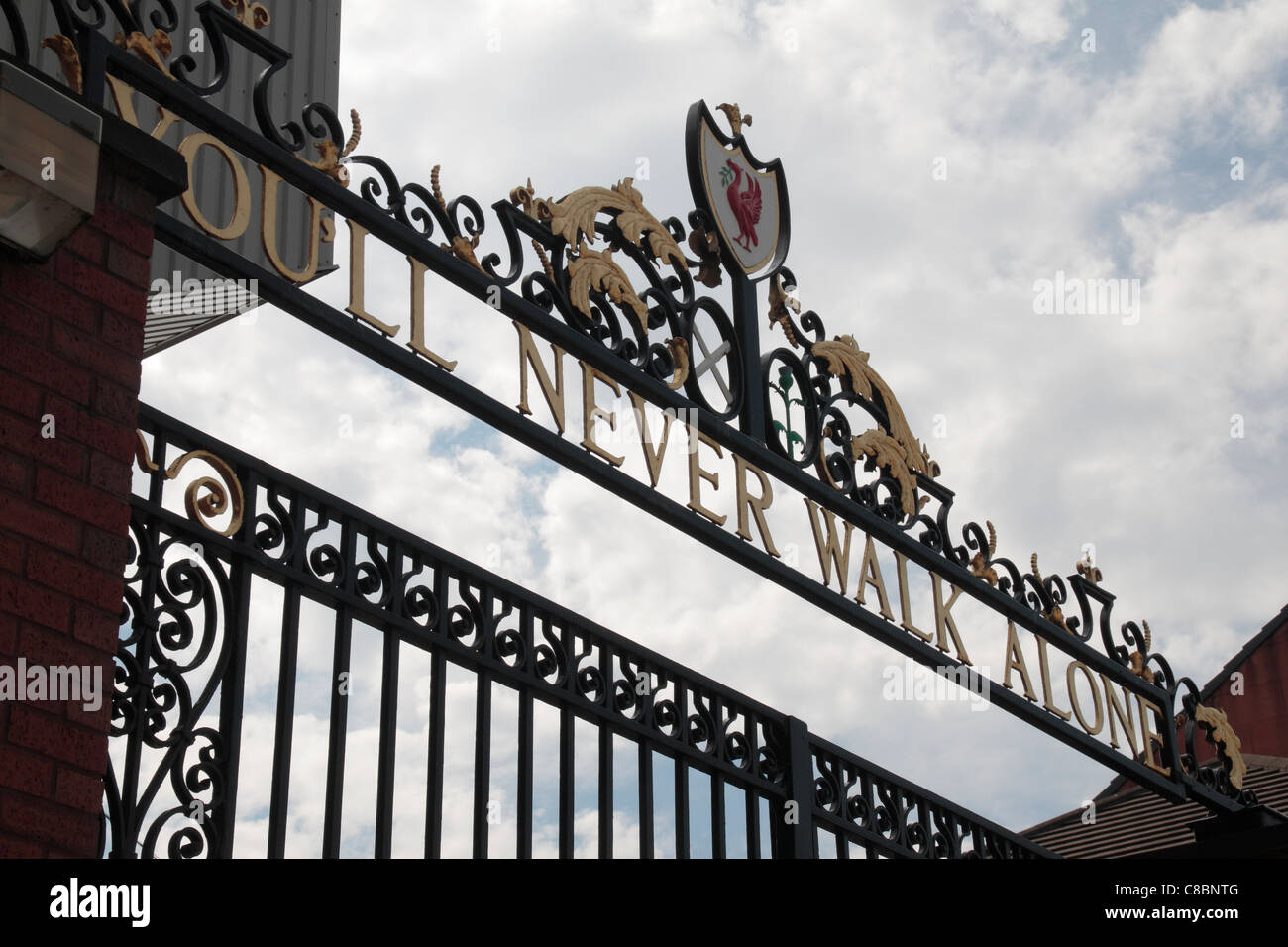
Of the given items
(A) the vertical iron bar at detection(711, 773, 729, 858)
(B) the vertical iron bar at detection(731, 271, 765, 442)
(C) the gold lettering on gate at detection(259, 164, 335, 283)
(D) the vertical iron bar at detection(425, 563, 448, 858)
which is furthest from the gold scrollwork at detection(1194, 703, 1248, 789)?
(C) the gold lettering on gate at detection(259, 164, 335, 283)

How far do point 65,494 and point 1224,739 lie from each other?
649 cm

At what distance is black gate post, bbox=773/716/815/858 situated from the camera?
589 cm

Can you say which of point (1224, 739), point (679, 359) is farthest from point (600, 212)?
point (1224, 739)

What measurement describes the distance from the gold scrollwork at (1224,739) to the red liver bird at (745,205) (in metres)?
3.33

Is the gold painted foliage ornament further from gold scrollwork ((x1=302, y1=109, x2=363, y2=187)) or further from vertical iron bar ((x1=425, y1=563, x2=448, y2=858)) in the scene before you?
vertical iron bar ((x1=425, y1=563, x2=448, y2=858))

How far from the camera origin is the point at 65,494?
11.3 ft

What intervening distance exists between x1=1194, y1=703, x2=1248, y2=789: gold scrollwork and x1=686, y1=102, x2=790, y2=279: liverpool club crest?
3.24 meters

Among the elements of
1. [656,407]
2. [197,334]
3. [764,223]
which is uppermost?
[197,334]

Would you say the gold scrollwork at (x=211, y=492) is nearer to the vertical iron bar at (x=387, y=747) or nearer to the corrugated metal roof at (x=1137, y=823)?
the vertical iron bar at (x=387, y=747)

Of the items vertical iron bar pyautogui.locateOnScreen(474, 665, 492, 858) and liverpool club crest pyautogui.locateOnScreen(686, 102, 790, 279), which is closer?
vertical iron bar pyautogui.locateOnScreen(474, 665, 492, 858)
